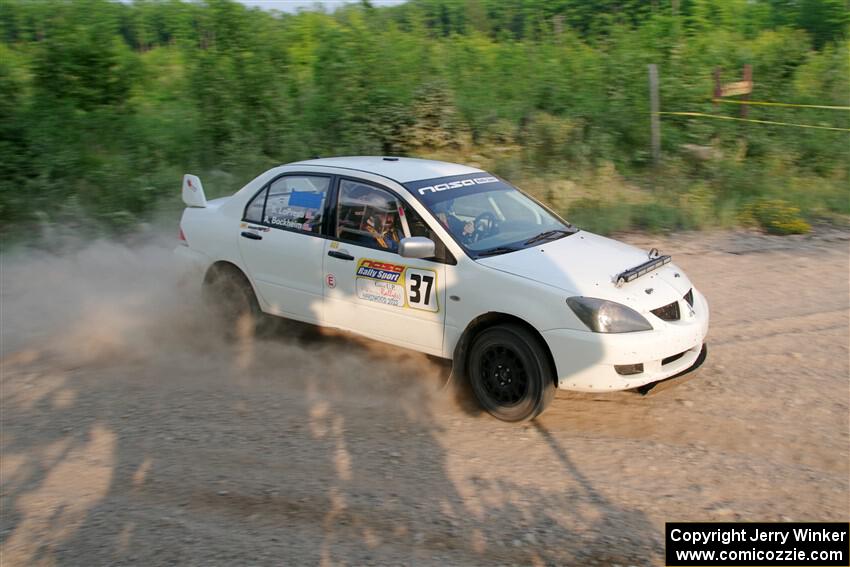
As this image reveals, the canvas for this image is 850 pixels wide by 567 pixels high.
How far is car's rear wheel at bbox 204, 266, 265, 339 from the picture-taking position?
6797 mm

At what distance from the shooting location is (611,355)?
4.78 meters

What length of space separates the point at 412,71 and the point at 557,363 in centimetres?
1080

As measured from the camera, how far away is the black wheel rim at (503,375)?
5.11 meters


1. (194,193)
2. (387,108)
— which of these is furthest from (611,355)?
(387,108)

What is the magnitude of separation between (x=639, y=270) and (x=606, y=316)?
23.6 inches

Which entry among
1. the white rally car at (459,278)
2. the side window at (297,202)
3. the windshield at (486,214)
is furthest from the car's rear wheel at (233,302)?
the windshield at (486,214)

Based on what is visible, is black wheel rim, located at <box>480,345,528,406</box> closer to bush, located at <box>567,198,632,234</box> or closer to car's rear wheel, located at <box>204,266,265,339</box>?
car's rear wheel, located at <box>204,266,265,339</box>

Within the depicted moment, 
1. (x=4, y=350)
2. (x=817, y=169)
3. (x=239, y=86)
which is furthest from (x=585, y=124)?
(x=4, y=350)

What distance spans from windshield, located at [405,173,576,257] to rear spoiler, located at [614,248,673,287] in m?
0.77

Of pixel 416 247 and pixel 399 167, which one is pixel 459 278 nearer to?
pixel 416 247

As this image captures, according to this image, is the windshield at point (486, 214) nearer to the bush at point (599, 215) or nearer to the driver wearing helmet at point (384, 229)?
the driver wearing helmet at point (384, 229)

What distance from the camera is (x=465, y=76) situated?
15.1 m

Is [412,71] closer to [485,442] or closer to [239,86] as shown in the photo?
[239,86]

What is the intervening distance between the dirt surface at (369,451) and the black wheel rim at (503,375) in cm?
22
